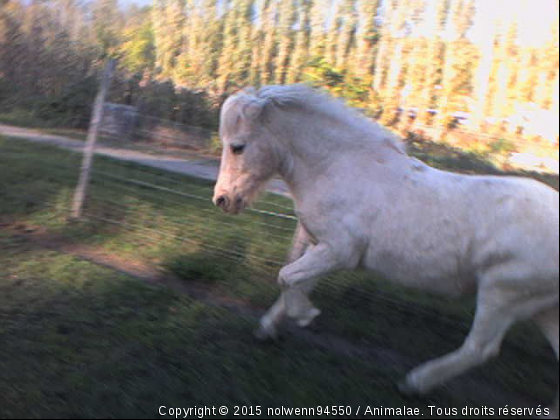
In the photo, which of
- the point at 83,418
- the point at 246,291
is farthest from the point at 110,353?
Answer: the point at 246,291

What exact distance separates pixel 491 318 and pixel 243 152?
1860 millimetres

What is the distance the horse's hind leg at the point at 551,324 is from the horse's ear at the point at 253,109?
2.15m

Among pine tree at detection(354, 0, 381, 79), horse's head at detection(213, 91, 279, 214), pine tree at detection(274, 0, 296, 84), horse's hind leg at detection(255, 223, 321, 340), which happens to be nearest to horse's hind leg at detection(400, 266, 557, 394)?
horse's hind leg at detection(255, 223, 321, 340)

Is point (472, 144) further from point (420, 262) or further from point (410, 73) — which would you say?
point (410, 73)

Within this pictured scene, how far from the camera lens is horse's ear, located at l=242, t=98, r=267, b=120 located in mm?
3459

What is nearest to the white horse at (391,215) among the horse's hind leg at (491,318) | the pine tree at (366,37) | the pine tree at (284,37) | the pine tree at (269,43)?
the horse's hind leg at (491,318)

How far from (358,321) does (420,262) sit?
131cm

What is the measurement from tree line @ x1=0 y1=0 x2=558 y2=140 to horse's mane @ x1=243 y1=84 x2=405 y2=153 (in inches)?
159

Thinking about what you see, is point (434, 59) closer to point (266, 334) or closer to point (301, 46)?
point (301, 46)

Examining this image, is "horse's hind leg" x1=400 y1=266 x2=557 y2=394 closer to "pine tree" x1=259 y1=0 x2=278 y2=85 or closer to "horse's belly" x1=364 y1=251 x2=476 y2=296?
"horse's belly" x1=364 y1=251 x2=476 y2=296

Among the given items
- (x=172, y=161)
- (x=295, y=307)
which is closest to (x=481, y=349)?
(x=295, y=307)

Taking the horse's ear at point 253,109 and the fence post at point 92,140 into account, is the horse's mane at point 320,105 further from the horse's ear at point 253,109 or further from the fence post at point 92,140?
the fence post at point 92,140

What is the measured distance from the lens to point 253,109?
136 inches

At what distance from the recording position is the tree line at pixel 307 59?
9438 millimetres
